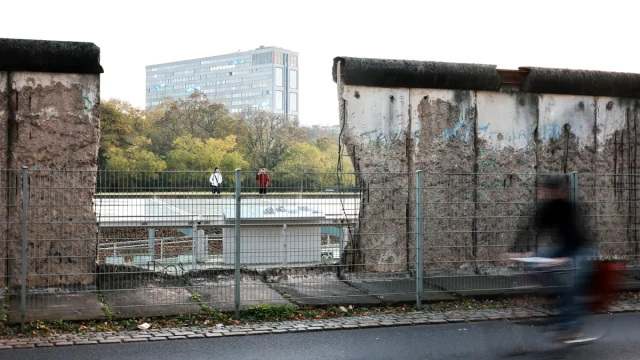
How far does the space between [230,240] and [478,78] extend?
528 centimetres

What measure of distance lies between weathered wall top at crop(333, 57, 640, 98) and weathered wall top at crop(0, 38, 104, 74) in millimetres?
3851

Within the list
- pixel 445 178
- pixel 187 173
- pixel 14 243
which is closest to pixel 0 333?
pixel 14 243

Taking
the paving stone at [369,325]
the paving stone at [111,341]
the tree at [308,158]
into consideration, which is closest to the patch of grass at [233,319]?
the paving stone at [111,341]

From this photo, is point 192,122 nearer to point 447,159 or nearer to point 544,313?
point 447,159

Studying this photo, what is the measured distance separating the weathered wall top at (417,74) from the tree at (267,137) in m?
59.8

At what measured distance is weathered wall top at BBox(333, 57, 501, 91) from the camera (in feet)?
40.8

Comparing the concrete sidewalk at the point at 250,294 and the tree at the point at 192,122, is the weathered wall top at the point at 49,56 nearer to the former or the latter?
the concrete sidewalk at the point at 250,294

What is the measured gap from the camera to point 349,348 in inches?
339

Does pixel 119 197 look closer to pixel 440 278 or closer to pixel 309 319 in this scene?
pixel 309 319

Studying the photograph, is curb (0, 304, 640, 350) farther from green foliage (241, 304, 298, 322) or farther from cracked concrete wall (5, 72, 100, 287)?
cracked concrete wall (5, 72, 100, 287)

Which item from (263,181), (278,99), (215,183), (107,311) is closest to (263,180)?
(263,181)

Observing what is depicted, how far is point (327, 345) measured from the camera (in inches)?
345

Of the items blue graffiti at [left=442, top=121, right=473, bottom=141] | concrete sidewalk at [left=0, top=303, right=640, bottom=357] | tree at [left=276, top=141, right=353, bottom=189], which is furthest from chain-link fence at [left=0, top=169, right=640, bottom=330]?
tree at [left=276, top=141, right=353, bottom=189]

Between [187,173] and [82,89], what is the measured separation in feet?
7.35
